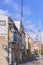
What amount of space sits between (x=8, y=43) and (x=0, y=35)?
4.55 ft

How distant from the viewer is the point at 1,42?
2844cm

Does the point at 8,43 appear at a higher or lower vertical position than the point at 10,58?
higher

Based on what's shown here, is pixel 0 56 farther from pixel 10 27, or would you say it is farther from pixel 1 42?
pixel 10 27

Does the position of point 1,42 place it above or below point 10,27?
below

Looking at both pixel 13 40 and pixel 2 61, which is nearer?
pixel 2 61

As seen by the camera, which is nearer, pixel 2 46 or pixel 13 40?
pixel 2 46

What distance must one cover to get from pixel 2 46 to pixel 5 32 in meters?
1.73

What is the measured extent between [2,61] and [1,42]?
222cm

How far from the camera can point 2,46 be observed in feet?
92.9

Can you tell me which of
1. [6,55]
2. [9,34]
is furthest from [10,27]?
[6,55]

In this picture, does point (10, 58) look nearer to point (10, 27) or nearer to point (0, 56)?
point (0, 56)


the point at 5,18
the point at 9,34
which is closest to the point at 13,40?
the point at 9,34

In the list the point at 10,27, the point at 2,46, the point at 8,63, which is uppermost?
the point at 10,27

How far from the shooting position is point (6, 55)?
2834cm
